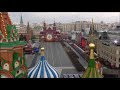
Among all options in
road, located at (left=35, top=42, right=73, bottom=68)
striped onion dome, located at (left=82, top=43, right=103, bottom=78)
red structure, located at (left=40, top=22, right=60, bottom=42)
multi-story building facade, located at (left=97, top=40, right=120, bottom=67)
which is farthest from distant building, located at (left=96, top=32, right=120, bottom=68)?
red structure, located at (left=40, top=22, right=60, bottom=42)

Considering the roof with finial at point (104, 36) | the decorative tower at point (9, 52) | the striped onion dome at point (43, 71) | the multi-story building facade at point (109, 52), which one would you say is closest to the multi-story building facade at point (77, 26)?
the roof with finial at point (104, 36)

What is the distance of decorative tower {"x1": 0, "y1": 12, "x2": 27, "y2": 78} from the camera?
4.01m

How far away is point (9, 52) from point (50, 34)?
2.57 ft

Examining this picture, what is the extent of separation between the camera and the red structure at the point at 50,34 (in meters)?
4.41

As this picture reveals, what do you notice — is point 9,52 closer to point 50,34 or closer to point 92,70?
point 50,34

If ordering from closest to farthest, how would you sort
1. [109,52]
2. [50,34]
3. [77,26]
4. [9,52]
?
[9,52]
[109,52]
[77,26]
[50,34]

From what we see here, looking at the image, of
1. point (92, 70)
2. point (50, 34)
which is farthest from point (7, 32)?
point (92, 70)

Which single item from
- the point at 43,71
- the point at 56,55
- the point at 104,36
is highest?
the point at 104,36

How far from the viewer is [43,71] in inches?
159

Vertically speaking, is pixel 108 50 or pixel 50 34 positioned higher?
pixel 50 34
